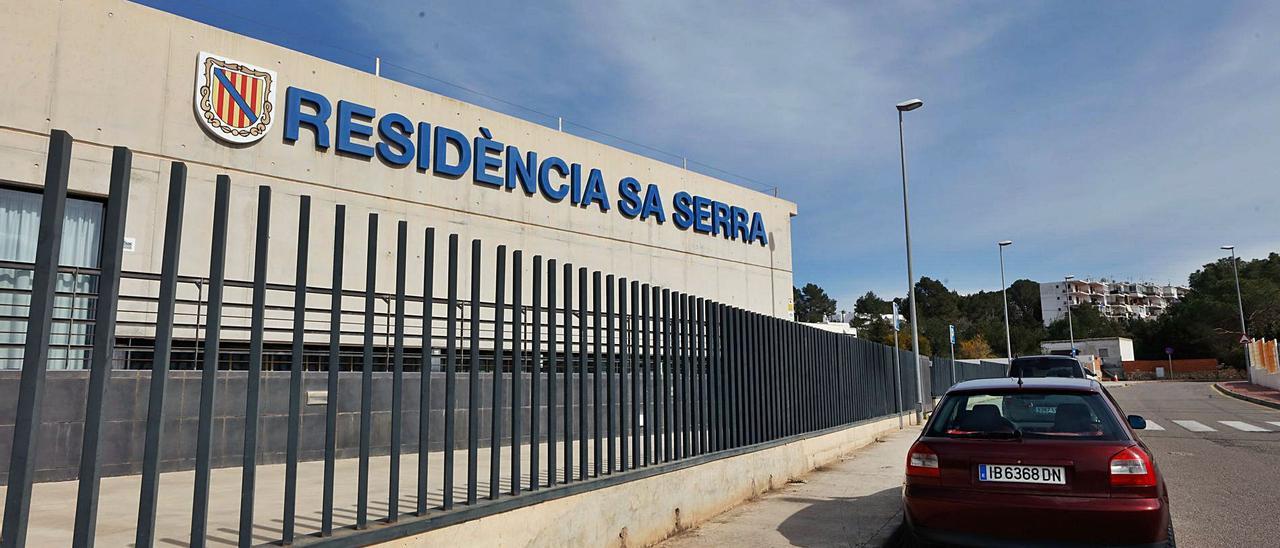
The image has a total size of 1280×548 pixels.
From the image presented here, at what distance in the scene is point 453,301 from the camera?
183 inches

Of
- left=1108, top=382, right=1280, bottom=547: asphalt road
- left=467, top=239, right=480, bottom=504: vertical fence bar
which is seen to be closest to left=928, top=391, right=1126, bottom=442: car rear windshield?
left=1108, top=382, right=1280, bottom=547: asphalt road

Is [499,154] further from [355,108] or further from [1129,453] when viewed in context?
[1129,453]

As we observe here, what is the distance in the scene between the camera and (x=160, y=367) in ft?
10.4

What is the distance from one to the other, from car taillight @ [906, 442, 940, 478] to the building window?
10.4 meters

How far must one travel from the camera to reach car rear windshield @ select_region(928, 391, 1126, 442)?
525cm

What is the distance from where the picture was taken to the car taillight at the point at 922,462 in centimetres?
532

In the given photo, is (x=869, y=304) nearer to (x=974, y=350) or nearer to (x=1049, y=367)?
(x=974, y=350)

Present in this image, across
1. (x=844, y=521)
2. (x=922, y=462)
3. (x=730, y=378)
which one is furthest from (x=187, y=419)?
(x=922, y=462)

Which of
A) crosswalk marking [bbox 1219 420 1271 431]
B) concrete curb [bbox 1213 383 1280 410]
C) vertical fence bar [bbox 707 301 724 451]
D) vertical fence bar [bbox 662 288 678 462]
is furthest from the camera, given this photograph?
concrete curb [bbox 1213 383 1280 410]

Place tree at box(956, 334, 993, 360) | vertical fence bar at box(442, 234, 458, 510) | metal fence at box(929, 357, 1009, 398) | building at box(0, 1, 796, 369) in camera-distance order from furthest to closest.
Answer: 1. tree at box(956, 334, 993, 360)
2. metal fence at box(929, 357, 1009, 398)
3. building at box(0, 1, 796, 369)
4. vertical fence bar at box(442, 234, 458, 510)

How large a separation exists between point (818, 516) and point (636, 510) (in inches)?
83.2

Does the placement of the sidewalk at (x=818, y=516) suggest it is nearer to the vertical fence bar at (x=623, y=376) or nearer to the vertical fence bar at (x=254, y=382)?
the vertical fence bar at (x=623, y=376)

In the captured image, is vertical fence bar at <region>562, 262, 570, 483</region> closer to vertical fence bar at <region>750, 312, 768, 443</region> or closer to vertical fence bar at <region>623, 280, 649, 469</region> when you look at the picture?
vertical fence bar at <region>623, 280, 649, 469</region>

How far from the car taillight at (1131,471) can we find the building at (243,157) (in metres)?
8.07
